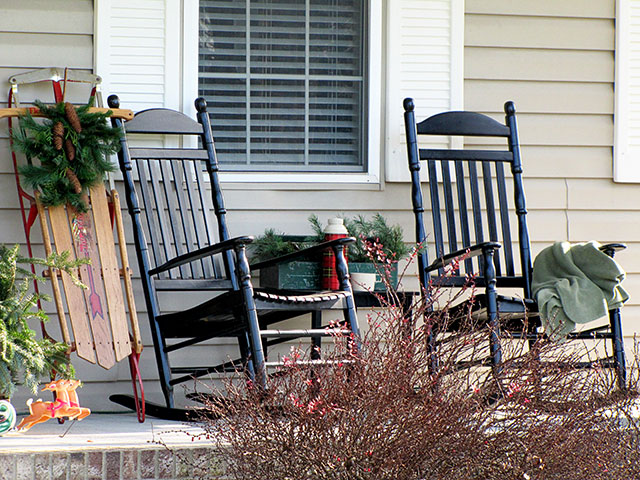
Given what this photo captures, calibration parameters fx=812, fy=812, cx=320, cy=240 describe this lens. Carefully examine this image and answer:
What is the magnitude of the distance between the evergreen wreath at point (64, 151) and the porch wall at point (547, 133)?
2.20 ft

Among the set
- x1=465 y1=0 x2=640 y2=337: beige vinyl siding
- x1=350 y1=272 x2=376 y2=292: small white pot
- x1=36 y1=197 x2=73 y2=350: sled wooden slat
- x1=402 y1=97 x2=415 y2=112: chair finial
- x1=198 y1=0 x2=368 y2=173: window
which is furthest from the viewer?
x1=465 y1=0 x2=640 y2=337: beige vinyl siding

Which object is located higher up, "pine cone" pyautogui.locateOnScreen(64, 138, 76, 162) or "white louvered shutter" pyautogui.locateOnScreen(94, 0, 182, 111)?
"white louvered shutter" pyautogui.locateOnScreen(94, 0, 182, 111)

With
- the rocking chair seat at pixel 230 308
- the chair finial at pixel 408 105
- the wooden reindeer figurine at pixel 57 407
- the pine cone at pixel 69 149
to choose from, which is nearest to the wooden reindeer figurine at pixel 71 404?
the wooden reindeer figurine at pixel 57 407

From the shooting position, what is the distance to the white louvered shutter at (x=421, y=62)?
11.7 ft

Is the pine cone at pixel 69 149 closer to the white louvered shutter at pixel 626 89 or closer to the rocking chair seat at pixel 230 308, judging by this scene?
the rocking chair seat at pixel 230 308

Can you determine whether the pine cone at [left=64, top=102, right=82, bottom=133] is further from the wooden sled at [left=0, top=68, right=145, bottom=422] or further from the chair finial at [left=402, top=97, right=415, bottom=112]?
the chair finial at [left=402, top=97, right=415, bottom=112]

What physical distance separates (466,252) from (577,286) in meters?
0.51

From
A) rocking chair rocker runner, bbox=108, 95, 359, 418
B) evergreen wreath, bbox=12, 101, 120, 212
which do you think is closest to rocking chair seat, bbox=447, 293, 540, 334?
rocking chair rocker runner, bbox=108, 95, 359, 418

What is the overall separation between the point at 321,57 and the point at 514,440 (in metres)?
2.04

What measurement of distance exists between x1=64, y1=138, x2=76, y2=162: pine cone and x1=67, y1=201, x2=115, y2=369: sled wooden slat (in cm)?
21

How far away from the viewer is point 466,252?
9.50 feet

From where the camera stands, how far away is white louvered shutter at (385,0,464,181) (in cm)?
356

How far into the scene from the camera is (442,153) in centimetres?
346

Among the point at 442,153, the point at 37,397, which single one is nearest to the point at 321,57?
the point at 442,153
